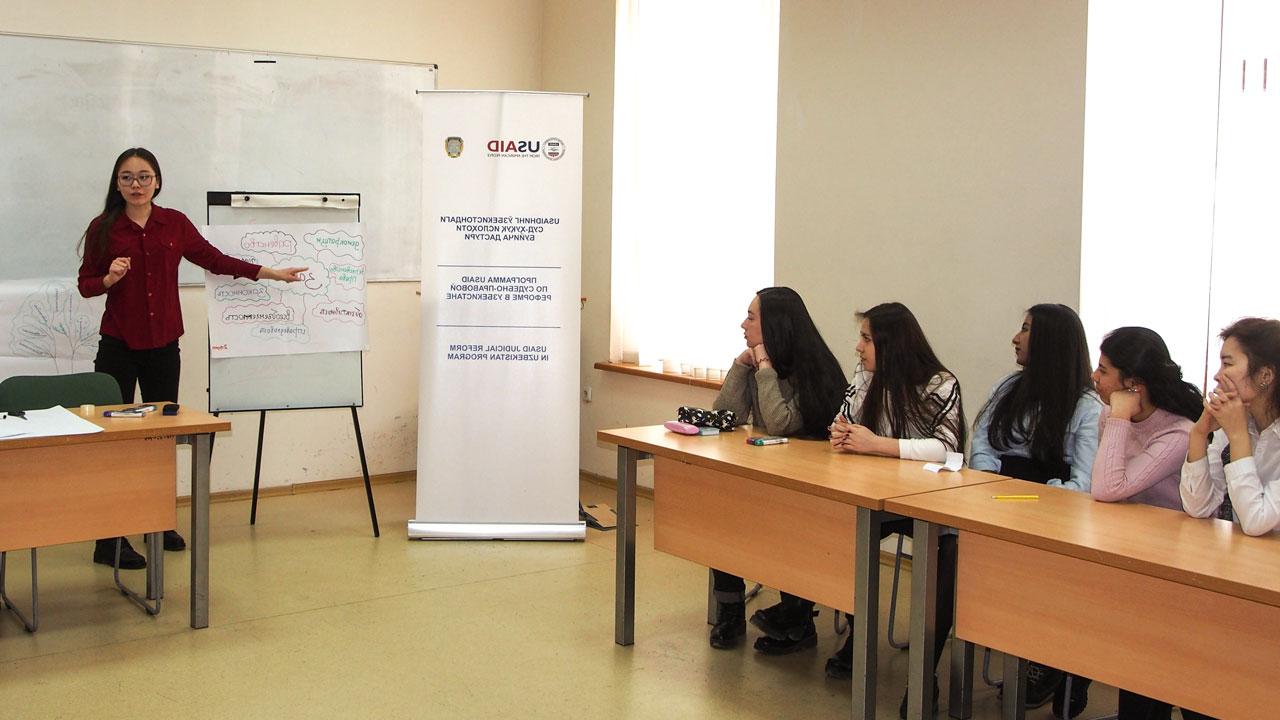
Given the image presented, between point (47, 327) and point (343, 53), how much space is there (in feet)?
6.97

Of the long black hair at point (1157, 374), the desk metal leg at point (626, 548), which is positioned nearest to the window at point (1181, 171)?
the long black hair at point (1157, 374)

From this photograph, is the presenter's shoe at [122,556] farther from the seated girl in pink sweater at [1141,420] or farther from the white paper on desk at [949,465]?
the seated girl in pink sweater at [1141,420]

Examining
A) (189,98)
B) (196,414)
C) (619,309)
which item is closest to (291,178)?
(189,98)

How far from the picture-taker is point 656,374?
599 centimetres

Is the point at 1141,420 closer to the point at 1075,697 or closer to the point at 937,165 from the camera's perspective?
the point at 1075,697

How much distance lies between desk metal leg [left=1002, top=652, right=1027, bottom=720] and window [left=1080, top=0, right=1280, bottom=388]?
1274 millimetres

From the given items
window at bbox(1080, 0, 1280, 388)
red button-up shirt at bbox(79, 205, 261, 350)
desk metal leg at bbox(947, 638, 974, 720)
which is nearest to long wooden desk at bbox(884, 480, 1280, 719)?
desk metal leg at bbox(947, 638, 974, 720)

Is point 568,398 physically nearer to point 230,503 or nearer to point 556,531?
point 556,531

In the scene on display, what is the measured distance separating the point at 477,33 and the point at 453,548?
324 centimetres

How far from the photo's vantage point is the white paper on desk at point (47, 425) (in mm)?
3484

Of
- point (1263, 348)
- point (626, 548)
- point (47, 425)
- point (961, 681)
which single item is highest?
point (1263, 348)

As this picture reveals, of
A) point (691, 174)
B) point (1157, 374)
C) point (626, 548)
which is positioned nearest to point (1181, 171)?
point (1157, 374)

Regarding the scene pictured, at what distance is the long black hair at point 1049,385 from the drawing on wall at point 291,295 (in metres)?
3.09

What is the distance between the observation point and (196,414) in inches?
157
